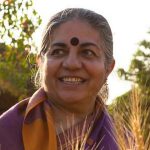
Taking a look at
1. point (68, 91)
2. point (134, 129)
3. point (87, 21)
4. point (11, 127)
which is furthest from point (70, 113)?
point (134, 129)

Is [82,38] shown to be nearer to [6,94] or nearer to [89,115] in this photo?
[89,115]

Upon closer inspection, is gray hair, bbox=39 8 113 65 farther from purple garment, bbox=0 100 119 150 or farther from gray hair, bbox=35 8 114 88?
purple garment, bbox=0 100 119 150

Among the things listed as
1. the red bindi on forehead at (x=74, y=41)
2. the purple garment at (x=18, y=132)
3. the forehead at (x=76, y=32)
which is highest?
the forehead at (x=76, y=32)

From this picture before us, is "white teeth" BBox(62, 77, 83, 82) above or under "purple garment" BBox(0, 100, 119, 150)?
above

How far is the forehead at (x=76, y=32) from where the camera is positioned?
7.16ft

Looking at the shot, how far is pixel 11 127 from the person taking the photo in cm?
225

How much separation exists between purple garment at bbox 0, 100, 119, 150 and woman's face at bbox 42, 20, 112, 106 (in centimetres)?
11

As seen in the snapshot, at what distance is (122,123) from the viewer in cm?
153

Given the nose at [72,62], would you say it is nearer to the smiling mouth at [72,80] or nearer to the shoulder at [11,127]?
the smiling mouth at [72,80]

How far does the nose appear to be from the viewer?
82.2 inches

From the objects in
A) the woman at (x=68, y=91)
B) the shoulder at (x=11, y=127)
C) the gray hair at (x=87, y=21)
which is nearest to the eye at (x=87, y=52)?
the woman at (x=68, y=91)

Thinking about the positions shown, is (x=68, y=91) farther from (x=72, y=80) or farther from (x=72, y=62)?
(x=72, y=62)

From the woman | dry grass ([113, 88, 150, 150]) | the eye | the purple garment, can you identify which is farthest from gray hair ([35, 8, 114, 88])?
dry grass ([113, 88, 150, 150])

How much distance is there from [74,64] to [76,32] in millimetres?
166
